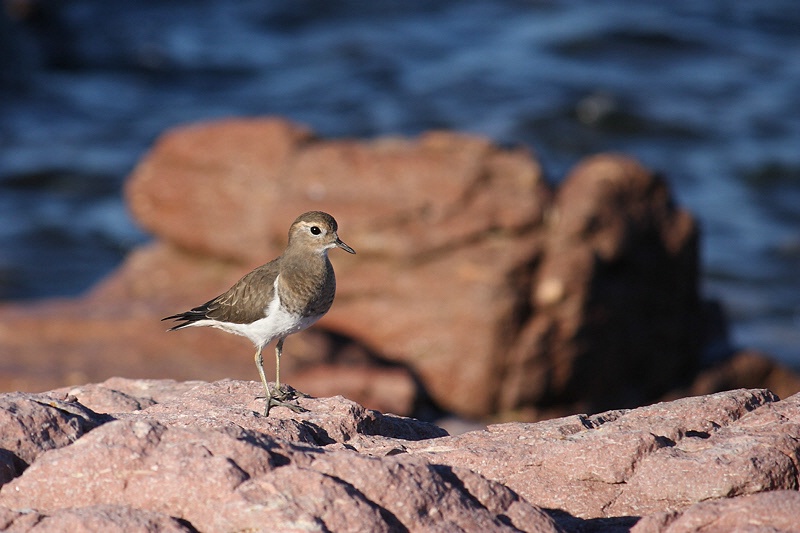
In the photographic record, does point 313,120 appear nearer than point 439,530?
No

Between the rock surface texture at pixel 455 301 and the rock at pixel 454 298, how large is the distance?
2 centimetres

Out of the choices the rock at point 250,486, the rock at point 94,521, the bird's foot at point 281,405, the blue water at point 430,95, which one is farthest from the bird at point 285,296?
the blue water at point 430,95

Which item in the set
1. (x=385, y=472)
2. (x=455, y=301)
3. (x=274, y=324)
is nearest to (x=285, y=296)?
(x=274, y=324)

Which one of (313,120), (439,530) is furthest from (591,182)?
(313,120)

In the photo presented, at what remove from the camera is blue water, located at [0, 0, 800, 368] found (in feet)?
75.4

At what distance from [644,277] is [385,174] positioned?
3.86m

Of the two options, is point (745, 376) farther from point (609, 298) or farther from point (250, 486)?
point (250, 486)

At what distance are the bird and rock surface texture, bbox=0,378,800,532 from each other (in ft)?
4.60

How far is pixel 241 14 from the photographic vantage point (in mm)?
39438

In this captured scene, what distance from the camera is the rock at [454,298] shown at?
43.7 ft

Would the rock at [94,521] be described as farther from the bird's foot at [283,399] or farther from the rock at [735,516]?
the rock at [735,516]

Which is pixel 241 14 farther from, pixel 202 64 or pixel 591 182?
pixel 591 182

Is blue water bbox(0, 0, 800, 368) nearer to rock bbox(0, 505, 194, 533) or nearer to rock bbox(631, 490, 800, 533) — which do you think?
rock bbox(631, 490, 800, 533)

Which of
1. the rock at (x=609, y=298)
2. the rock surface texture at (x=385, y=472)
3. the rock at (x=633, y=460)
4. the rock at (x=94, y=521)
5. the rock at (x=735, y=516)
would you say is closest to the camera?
the rock at (x=94, y=521)
